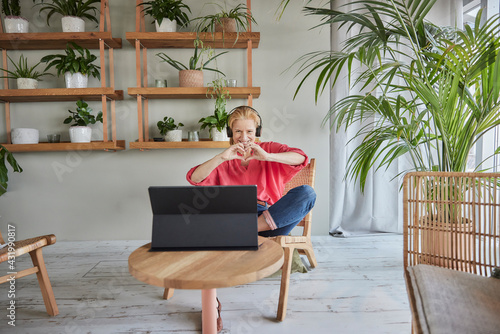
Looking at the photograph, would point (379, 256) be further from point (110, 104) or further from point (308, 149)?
point (110, 104)

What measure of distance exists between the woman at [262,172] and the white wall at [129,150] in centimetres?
106

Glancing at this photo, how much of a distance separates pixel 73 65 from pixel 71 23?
318 mm

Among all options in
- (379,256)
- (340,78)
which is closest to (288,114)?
(340,78)

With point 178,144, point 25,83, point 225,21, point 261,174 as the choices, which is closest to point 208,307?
point 261,174

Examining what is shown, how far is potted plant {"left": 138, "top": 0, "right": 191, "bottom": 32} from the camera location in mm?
2424

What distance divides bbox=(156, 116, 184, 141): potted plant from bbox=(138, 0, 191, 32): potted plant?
0.67 meters

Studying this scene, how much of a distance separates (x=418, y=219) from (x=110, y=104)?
2430 millimetres

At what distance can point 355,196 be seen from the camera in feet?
9.29

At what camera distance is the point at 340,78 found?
2.73 meters

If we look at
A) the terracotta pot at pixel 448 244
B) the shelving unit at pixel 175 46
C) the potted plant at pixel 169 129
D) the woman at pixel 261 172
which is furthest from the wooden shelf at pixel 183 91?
the terracotta pot at pixel 448 244

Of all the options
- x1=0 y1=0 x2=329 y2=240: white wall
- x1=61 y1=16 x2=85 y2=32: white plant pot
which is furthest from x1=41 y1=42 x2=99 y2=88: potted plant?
x1=0 y1=0 x2=329 y2=240: white wall

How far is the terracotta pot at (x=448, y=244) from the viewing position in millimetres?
1013

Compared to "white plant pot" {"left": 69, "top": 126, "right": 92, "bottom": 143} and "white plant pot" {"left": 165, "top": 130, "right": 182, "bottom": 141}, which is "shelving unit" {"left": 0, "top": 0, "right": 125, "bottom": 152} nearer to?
"white plant pot" {"left": 69, "top": 126, "right": 92, "bottom": 143}

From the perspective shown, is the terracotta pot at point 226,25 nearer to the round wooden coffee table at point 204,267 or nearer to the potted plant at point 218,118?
the potted plant at point 218,118
